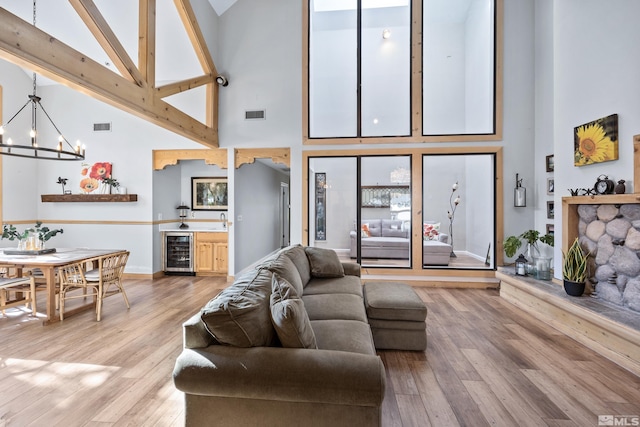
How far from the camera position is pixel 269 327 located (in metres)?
1.63

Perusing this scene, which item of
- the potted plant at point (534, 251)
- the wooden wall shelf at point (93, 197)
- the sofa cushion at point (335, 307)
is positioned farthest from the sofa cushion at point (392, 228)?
the wooden wall shelf at point (93, 197)

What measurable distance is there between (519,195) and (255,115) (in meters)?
4.87

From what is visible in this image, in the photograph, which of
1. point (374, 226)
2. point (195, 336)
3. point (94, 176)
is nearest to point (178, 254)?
point (94, 176)

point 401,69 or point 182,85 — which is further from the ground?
point 401,69

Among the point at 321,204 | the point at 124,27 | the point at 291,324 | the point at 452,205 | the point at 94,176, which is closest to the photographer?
the point at 291,324

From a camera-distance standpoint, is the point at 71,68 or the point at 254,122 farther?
the point at 254,122

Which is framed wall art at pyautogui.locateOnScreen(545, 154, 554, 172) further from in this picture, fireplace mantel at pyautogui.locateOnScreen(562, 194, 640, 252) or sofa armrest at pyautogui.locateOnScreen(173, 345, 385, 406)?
sofa armrest at pyautogui.locateOnScreen(173, 345, 385, 406)

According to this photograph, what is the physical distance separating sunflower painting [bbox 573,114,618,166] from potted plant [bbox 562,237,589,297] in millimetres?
949

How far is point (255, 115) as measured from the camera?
18.2ft

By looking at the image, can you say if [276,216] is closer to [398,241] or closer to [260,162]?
[260,162]

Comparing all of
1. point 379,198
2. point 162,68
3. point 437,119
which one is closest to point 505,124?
point 437,119

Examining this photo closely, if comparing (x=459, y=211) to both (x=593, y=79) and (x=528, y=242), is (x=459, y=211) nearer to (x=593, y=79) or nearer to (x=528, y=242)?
(x=528, y=242)

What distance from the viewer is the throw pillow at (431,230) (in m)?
5.51

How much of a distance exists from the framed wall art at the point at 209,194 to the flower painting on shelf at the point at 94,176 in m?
1.53
